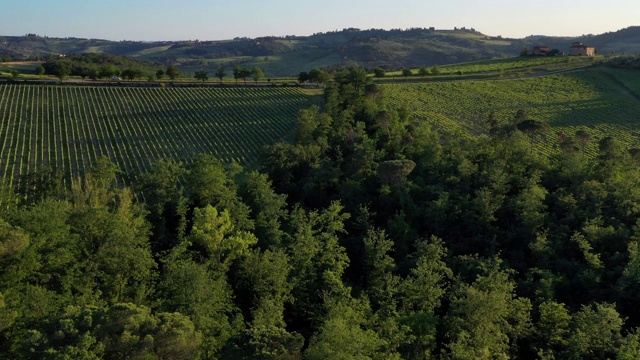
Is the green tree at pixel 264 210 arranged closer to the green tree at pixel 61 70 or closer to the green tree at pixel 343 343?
the green tree at pixel 343 343

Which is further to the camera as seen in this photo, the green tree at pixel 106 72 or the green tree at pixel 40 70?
the green tree at pixel 106 72

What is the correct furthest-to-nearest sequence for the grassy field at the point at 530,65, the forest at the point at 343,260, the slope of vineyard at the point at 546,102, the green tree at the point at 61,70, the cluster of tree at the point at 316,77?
the grassy field at the point at 530,65, the cluster of tree at the point at 316,77, the green tree at the point at 61,70, the slope of vineyard at the point at 546,102, the forest at the point at 343,260

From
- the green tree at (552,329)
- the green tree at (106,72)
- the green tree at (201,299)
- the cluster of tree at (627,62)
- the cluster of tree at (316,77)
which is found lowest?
the green tree at (552,329)

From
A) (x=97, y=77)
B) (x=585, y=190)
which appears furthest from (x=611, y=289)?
(x=97, y=77)

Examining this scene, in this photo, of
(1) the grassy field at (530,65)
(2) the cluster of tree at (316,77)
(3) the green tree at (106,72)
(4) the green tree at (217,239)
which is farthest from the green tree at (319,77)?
(4) the green tree at (217,239)

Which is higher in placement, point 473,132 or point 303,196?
point 473,132

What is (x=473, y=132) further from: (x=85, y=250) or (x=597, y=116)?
(x=85, y=250)
